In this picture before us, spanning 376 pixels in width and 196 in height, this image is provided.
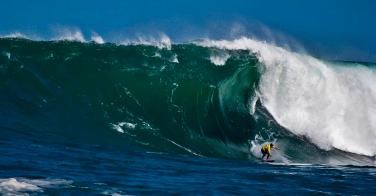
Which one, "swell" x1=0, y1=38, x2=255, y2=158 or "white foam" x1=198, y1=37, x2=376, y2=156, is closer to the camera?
"swell" x1=0, y1=38, x2=255, y2=158

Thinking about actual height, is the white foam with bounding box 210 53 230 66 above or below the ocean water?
above

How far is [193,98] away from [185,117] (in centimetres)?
98

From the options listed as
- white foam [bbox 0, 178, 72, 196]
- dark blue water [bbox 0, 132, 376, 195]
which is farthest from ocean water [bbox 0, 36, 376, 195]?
white foam [bbox 0, 178, 72, 196]

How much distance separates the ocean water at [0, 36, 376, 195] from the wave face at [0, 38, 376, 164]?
1.7 inches

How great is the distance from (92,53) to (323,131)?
8.12 meters

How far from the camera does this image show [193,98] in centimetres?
1577

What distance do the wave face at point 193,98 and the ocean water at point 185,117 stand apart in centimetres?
4

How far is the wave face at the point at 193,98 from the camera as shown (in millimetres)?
13734

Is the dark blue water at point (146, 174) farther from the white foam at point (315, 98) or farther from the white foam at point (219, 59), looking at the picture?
the white foam at point (219, 59)

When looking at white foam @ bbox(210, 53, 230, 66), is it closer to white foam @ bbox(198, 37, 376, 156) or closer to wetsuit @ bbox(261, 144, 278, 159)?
white foam @ bbox(198, 37, 376, 156)

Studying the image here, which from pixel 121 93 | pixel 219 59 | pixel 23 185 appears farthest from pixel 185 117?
pixel 23 185

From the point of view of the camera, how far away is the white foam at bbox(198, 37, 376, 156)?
53.0 feet

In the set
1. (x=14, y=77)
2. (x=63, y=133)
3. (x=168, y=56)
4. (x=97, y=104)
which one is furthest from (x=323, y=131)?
(x=14, y=77)

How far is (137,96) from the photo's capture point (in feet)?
50.1
